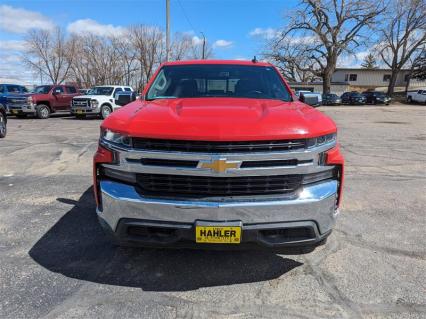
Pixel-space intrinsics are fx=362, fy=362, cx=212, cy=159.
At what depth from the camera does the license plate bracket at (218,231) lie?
2686 millimetres

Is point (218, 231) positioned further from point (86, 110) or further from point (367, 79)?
point (367, 79)

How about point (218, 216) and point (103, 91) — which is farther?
point (103, 91)

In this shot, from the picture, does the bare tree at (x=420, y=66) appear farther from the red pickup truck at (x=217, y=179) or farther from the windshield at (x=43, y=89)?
the red pickup truck at (x=217, y=179)

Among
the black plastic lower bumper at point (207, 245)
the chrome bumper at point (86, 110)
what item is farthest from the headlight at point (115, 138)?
the chrome bumper at point (86, 110)

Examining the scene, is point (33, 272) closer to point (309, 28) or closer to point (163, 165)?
point (163, 165)

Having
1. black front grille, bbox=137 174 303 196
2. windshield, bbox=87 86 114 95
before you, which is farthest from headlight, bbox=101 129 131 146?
windshield, bbox=87 86 114 95

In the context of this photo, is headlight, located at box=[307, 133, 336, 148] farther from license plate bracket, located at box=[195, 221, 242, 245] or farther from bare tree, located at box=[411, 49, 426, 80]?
bare tree, located at box=[411, 49, 426, 80]

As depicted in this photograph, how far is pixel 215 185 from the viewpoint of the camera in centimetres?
275

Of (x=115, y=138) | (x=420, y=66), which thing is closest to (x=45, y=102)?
(x=115, y=138)

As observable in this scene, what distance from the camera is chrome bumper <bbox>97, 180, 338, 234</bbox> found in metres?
2.69

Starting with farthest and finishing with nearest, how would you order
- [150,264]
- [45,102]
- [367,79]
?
[367,79] < [45,102] < [150,264]

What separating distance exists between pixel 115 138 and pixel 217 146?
858 mm

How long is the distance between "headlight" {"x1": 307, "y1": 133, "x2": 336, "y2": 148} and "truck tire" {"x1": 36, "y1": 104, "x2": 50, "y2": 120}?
20.1 metres

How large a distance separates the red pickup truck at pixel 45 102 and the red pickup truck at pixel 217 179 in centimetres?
1898
